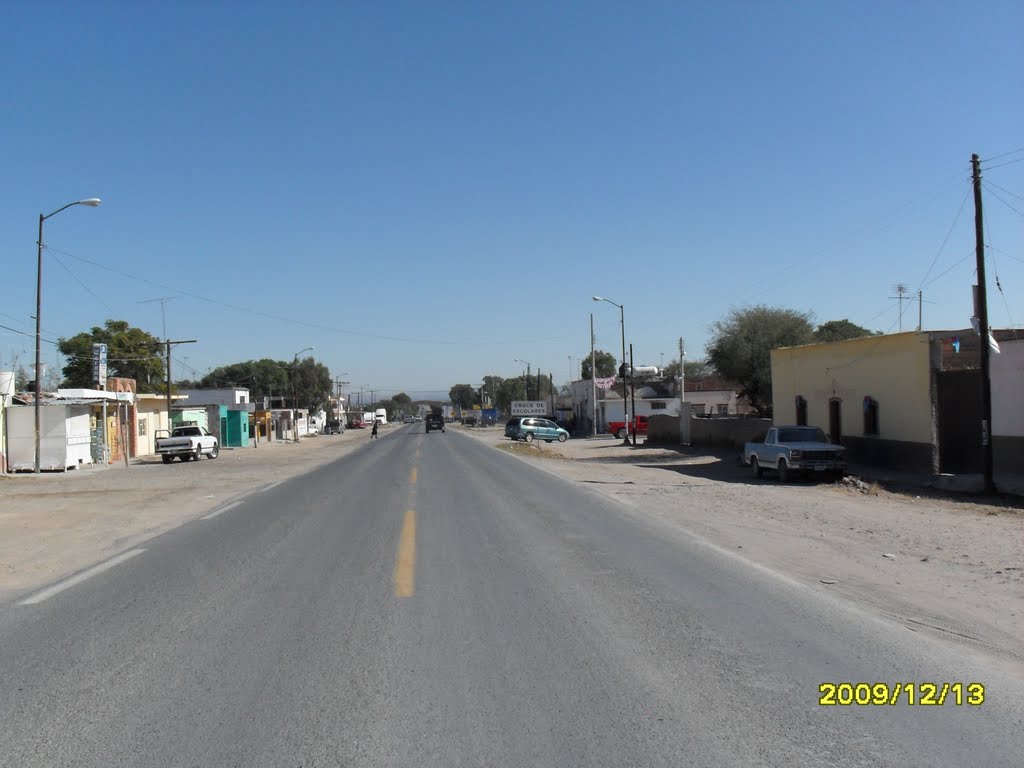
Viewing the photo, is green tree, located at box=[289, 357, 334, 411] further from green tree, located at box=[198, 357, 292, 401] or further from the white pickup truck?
the white pickup truck

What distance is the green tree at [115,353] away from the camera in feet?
239

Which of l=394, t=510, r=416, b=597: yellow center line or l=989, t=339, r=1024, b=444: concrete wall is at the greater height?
l=989, t=339, r=1024, b=444: concrete wall

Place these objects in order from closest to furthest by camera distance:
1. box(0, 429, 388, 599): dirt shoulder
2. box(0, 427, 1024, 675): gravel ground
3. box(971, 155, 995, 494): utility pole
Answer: box(0, 427, 1024, 675): gravel ground, box(0, 429, 388, 599): dirt shoulder, box(971, 155, 995, 494): utility pole

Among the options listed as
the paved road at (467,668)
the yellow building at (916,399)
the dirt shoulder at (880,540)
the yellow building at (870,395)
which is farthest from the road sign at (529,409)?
the paved road at (467,668)

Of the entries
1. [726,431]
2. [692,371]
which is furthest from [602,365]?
[726,431]

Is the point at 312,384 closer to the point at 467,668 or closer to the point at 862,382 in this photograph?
the point at 862,382

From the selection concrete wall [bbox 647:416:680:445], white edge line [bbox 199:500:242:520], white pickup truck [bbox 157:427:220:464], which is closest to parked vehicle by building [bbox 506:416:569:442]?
concrete wall [bbox 647:416:680:445]

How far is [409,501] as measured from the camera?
18.2m

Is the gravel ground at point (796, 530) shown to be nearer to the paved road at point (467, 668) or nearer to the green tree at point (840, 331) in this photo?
the paved road at point (467, 668)

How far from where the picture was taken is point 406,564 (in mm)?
10258

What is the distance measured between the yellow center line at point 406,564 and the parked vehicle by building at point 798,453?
45.2ft

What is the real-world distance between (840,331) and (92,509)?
6214 cm
